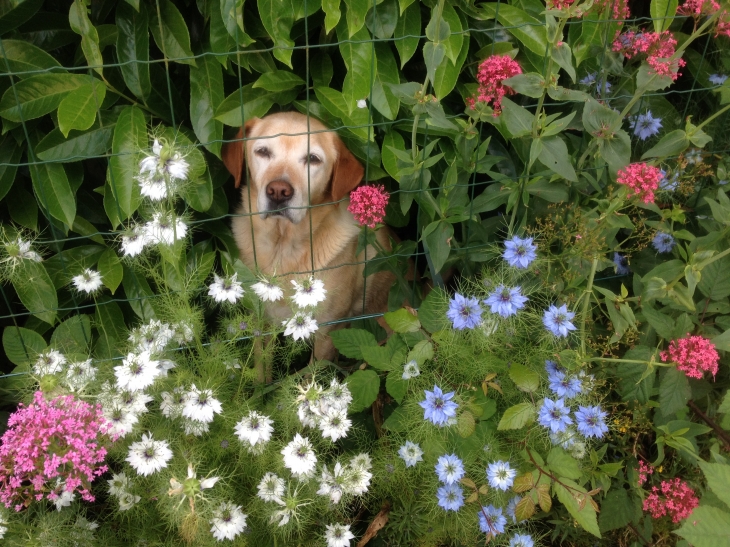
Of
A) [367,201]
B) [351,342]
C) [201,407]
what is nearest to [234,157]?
[367,201]

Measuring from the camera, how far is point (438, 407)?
2029 millimetres

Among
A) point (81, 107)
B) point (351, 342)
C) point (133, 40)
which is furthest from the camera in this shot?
point (351, 342)

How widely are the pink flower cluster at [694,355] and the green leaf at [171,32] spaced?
1954 millimetres

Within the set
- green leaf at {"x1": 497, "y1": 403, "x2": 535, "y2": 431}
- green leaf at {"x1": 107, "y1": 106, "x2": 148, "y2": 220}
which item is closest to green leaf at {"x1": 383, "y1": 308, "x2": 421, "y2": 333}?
green leaf at {"x1": 497, "y1": 403, "x2": 535, "y2": 431}

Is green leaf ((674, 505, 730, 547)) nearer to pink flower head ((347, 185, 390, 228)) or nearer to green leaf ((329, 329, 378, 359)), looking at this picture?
green leaf ((329, 329, 378, 359))

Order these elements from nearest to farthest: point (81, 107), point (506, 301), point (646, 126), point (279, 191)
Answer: point (506, 301) < point (81, 107) < point (279, 191) < point (646, 126)

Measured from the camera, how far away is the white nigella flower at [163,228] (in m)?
2.00

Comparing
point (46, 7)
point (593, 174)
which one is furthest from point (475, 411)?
point (46, 7)

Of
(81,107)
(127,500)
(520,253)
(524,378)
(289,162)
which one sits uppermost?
→ (81,107)

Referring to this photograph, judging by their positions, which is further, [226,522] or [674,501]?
[674,501]

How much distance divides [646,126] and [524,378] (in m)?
1.40

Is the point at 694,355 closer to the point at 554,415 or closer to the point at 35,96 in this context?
the point at 554,415

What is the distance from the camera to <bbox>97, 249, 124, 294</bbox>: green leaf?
2.61 metres

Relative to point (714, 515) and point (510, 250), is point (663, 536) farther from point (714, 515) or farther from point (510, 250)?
point (510, 250)
